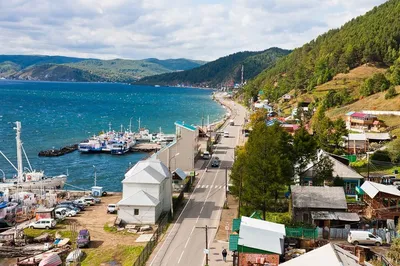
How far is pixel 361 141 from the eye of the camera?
58.4 m

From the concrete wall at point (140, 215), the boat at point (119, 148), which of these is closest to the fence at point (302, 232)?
the concrete wall at point (140, 215)

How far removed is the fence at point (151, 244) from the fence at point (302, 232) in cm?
857

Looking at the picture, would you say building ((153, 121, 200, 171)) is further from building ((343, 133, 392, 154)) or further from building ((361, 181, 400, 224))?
building ((361, 181, 400, 224))

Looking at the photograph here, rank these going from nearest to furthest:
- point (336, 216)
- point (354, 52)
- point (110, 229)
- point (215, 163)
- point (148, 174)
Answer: point (336, 216)
point (110, 229)
point (148, 174)
point (215, 163)
point (354, 52)

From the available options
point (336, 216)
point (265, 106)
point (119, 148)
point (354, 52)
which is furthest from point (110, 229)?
point (354, 52)

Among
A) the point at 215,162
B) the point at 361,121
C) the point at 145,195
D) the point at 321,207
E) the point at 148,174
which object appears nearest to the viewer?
the point at 321,207

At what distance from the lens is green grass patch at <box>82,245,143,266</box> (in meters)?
26.1

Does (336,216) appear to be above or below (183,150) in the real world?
below

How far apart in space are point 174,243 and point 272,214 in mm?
8803

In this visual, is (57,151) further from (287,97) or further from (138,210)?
(287,97)

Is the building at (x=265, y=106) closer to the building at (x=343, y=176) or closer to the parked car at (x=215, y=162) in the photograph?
the parked car at (x=215, y=162)

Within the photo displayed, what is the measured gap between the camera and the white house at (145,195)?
108 ft

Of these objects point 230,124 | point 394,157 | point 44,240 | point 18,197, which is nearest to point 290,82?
point 230,124

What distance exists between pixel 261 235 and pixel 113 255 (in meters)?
9.29
